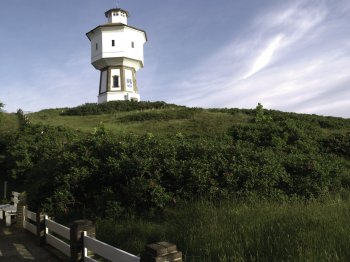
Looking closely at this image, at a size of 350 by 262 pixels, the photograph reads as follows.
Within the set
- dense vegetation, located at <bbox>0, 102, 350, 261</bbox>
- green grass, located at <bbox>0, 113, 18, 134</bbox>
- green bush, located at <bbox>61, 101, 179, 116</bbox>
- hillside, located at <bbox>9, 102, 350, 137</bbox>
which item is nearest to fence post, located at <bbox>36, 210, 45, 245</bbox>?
dense vegetation, located at <bbox>0, 102, 350, 261</bbox>

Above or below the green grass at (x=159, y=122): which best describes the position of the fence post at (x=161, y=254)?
below

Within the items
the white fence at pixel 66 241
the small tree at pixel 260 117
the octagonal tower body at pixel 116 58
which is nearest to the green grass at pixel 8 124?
the octagonal tower body at pixel 116 58

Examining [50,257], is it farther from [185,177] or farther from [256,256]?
[256,256]

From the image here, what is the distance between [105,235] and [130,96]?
148 ft

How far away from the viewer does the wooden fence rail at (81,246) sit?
15.1 ft

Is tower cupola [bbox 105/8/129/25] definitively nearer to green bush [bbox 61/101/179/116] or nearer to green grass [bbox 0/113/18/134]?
green bush [bbox 61/101/179/116]

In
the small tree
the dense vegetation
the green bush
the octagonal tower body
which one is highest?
the octagonal tower body

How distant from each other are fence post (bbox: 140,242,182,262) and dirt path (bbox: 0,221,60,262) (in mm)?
4014

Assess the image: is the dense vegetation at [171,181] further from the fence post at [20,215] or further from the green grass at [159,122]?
the green grass at [159,122]

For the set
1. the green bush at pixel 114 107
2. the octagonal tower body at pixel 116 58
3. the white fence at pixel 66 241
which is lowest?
the white fence at pixel 66 241

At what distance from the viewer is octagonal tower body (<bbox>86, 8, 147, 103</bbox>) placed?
5128 cm

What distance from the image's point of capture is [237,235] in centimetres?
568

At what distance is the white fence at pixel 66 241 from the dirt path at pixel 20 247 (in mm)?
217

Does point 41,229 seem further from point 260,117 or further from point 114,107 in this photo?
point 114,107
